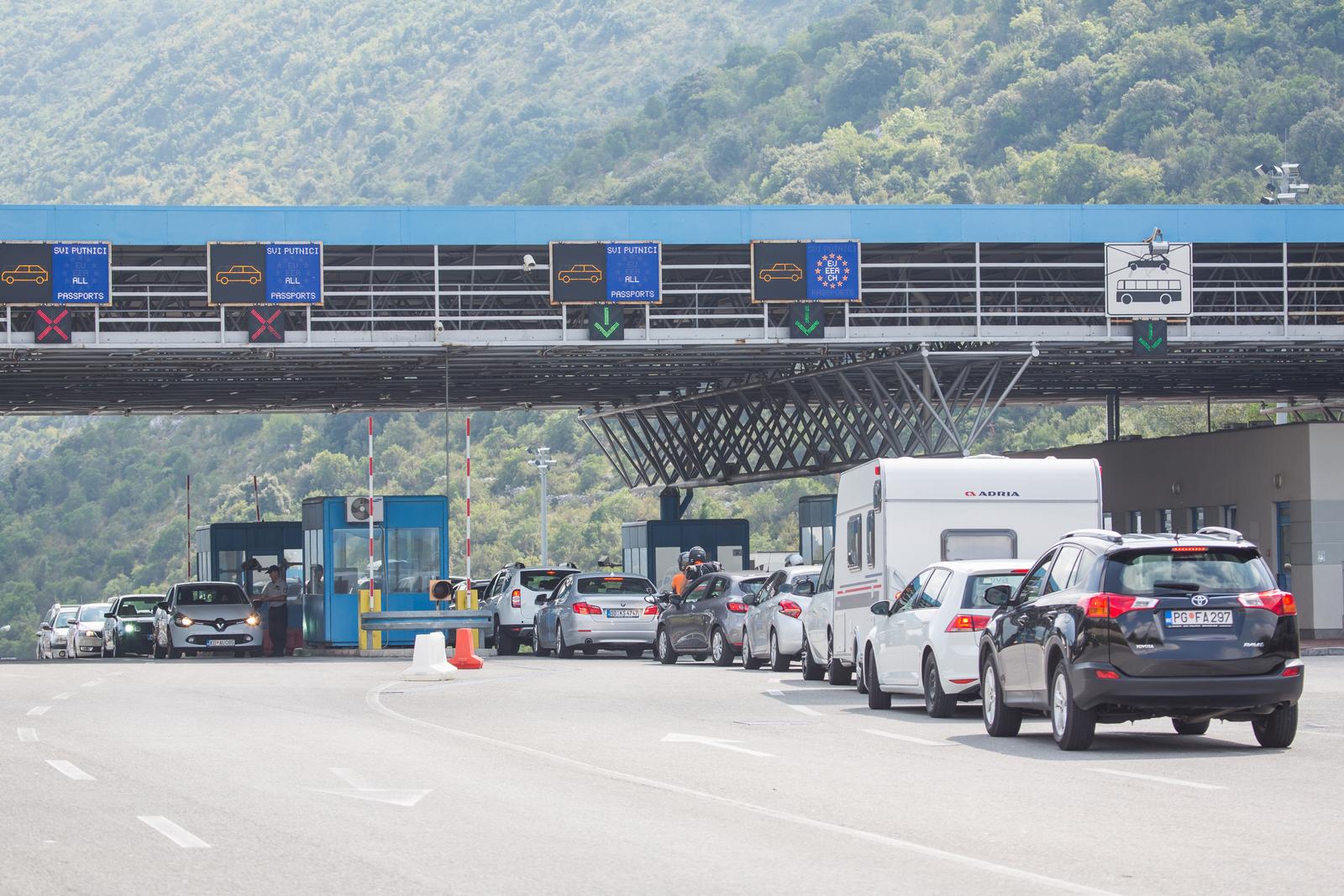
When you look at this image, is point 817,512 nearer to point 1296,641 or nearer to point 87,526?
point 1296,641

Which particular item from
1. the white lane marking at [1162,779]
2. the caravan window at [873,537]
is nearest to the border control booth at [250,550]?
the caravan window at [873,537]

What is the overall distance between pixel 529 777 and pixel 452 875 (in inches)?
178

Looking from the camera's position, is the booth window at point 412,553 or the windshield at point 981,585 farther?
the booth window at point 412,553

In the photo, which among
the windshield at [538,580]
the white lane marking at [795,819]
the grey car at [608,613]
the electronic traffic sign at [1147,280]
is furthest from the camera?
Result: the electronic traffic sign at [1147,280]

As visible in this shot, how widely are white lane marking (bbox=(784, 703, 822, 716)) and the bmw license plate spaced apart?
5.77m

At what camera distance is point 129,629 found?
42.8 m

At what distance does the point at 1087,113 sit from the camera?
129 meters

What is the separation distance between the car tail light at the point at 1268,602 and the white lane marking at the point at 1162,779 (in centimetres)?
179

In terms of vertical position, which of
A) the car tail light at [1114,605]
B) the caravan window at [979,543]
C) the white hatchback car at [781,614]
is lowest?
the white hatchback car at [781,614]

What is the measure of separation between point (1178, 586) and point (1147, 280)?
27.4 metres

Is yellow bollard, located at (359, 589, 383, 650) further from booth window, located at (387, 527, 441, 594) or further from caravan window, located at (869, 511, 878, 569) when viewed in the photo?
caravan window, located at (869, 511, 878, 569)

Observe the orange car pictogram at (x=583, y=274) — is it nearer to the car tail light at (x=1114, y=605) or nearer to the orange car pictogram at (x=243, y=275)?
the orange car pictogram at (x=243, y=275)

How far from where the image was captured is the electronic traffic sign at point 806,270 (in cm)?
4100

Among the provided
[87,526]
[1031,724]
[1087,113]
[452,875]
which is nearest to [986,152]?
[1087,113]
